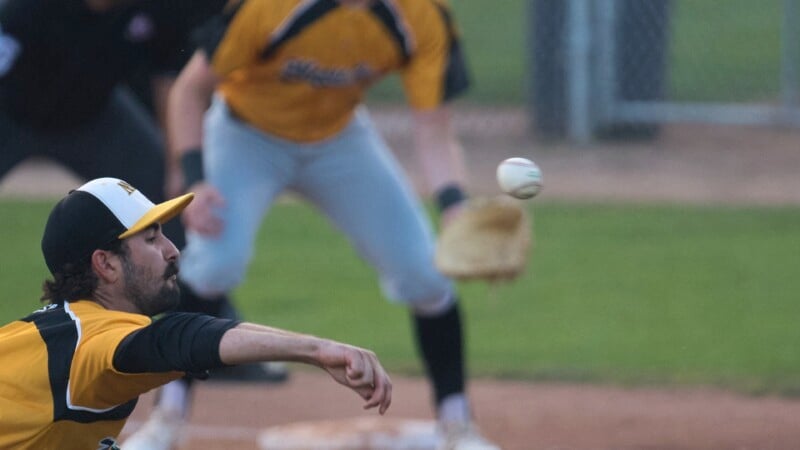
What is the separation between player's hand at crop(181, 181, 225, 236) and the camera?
4.96m

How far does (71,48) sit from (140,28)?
28cm

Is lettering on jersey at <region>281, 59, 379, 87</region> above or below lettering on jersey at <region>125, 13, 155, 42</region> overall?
below

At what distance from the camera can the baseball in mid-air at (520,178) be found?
403 cm

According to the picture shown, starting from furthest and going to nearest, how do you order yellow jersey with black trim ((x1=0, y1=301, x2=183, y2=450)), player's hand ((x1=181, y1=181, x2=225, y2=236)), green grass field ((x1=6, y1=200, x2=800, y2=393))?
green grass field ((x1=6, y1=200, x2=800, y2=393))
player's hand ((x1=181, y1=181, x2=225, y2=236))
yellow jersey with black trim ((x1=0, y1=301, x2=183, y2=450))

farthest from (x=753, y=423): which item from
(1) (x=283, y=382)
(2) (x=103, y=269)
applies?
(2) (x=103, y=269)

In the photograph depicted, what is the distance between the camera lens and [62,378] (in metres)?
2.98

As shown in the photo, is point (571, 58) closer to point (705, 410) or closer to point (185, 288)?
point (705, 410)

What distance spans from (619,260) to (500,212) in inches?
169

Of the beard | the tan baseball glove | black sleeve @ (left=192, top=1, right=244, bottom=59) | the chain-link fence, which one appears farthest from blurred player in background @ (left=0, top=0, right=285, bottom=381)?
the chain-link fence

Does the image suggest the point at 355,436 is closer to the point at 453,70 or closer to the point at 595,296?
the point at 453,70

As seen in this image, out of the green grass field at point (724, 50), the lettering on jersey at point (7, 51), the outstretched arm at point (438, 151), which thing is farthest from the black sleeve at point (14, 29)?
the green grass field at point (724, 50)

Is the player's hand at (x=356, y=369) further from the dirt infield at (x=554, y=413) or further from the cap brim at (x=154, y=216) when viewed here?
the dirt infield at (x=554, y=413)

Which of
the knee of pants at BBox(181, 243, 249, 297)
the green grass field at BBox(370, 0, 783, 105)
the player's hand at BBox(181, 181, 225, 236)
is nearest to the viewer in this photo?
the player's hand at BBox(181, 181, 225, 236)

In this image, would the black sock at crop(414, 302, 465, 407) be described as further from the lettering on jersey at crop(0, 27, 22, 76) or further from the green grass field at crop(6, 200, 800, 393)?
the lettering on jersey at crop(0, 27, 22, 76)
